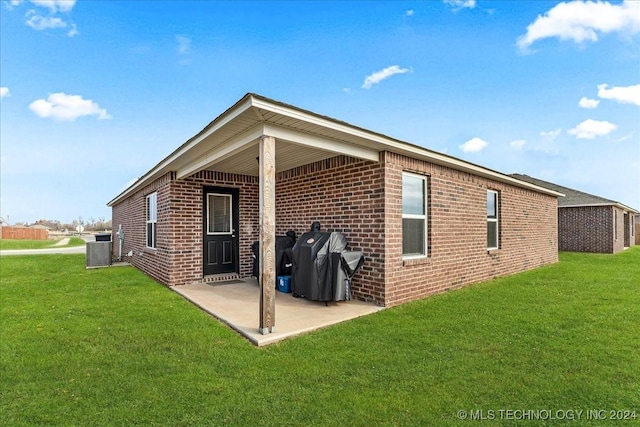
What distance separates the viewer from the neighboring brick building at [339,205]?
4.91 meters

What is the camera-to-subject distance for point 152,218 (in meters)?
8.83

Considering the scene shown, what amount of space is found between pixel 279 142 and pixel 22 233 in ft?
128

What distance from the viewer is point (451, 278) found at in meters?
6.91

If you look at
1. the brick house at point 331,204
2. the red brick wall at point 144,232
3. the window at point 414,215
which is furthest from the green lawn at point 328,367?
the red brick wall at point 144,232

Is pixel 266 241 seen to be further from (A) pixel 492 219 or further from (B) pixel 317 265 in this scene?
(A) pixel 492 219

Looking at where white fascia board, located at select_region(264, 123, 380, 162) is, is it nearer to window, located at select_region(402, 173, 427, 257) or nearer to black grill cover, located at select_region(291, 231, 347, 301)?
window, located at select_region(402, 173, 427, 257)

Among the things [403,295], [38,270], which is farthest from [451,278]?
[38,270]

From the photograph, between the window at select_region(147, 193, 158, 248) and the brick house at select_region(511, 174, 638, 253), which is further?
the brick house at select_region(511, 174, 638, 253)

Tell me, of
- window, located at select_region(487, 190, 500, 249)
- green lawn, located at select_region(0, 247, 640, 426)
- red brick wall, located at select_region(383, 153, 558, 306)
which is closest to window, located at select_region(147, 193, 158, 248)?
green lawn, located at select_region(0, 247, 640, 426)

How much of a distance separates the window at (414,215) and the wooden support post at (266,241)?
116 inches

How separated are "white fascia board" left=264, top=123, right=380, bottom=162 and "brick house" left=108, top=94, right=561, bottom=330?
2 cm

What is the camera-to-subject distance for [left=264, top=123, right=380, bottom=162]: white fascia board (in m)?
4.21

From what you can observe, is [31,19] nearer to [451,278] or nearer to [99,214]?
[451,278]

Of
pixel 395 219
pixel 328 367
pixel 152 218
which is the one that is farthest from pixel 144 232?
pixel 328 367
